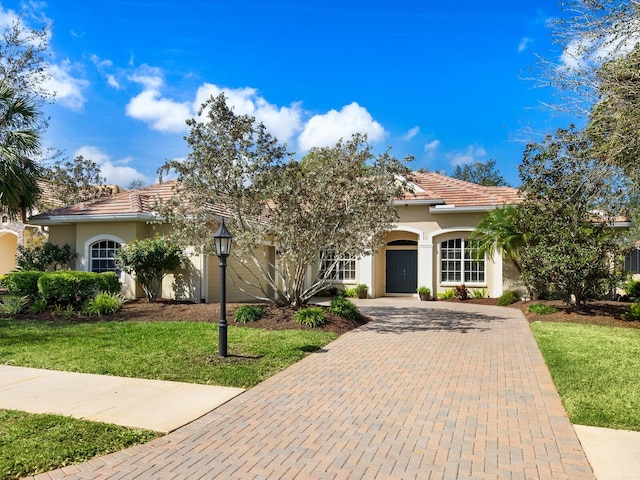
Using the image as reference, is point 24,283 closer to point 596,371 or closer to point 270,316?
point 270,316

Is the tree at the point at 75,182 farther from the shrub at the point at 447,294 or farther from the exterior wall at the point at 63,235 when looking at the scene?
the shrub at the point at 447,294

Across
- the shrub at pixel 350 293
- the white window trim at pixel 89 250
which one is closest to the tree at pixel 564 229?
the shrub at pixel 350 293

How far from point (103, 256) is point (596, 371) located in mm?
15926

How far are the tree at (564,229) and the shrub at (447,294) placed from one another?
4.31 metres

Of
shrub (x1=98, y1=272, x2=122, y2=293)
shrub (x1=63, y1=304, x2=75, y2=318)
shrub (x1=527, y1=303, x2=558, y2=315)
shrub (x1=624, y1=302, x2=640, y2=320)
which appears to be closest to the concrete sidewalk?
shrub (x1=63, y1=304, x2=75, y2=318)

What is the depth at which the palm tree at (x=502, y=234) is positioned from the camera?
18.0 metres

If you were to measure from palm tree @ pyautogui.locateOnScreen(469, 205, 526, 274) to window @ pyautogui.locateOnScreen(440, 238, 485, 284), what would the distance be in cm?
110

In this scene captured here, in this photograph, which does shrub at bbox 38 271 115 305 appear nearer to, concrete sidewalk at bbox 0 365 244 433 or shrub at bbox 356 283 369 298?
concrete sidewalk at bbox 0 365 244 433

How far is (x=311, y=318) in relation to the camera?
11.8 m

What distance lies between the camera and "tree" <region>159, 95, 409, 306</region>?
1184 cm

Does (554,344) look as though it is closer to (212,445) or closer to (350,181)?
(350,181)

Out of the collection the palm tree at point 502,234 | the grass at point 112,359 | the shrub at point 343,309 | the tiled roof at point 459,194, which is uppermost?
the tiled roof at point 459,194

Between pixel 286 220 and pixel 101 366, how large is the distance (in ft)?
17.1

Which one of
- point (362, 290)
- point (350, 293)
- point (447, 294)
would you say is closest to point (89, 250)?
point (350, 293)
